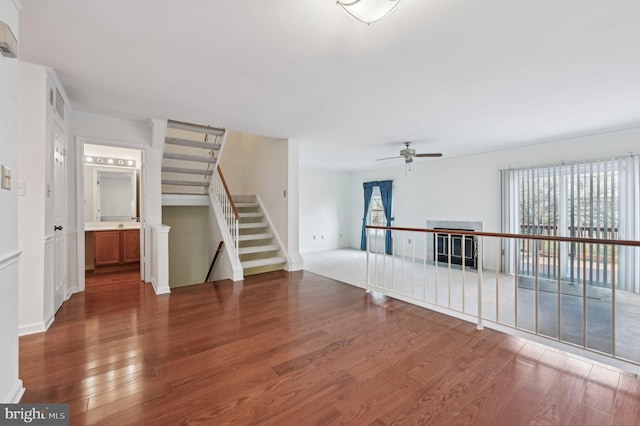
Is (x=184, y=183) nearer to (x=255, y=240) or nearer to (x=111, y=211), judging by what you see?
(x=111, y=211)

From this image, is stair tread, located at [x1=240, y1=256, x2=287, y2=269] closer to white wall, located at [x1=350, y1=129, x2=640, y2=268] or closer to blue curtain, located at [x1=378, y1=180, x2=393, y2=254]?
blue curtain, located at [x1=378, y1=180, x2=393, y2=254]

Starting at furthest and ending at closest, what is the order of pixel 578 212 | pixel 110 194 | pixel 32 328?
pixel 110 194, pixel 578 212, pixel 32 328

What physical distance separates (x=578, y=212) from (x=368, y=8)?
5.35m

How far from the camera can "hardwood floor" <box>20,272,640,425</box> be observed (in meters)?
1.51

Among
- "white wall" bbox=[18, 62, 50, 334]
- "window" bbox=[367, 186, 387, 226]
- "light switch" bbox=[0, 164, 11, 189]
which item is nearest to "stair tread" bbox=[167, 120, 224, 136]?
"white wall" bbox=[18, 62, 50, 334]

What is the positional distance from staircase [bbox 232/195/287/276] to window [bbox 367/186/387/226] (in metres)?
4.06

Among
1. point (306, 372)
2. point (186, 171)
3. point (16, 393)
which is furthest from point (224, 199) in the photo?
point (306, 372)

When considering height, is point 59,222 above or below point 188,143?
below

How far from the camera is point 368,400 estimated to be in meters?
1.61

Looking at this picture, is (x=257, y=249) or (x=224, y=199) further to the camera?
(x=224, y=199)

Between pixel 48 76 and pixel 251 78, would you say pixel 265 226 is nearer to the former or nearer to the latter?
pixel 251 78

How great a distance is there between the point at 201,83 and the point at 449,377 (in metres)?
3.35

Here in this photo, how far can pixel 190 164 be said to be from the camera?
550 centimetres

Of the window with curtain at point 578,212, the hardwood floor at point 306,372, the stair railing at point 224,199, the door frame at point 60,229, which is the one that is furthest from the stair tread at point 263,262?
the window with curtain at point 578,212
